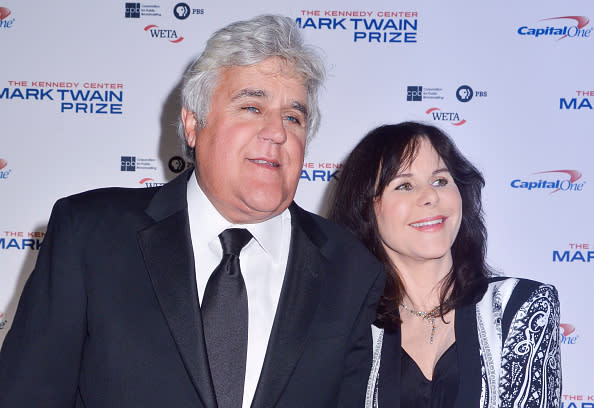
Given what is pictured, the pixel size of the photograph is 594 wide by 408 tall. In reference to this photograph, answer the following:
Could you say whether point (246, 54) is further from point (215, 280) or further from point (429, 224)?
point (429, 224)

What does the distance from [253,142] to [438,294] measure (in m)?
1.11

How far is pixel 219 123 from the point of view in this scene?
1.79m

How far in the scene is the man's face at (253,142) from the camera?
1.73 metres

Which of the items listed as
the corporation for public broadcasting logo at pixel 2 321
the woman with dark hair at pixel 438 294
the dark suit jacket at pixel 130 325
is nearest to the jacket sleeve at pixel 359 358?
the dark suit jacket at pixel 130 325

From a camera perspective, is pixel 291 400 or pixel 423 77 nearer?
pixel 291 400

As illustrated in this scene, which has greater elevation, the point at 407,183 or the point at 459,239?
the point at 407,183

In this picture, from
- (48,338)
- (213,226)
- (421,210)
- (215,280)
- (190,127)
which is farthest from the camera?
(421,210)

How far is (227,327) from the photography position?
163 centimetres

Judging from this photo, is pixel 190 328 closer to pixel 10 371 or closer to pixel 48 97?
pixel 10 371

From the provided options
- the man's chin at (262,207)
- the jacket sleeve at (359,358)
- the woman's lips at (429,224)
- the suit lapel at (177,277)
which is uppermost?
the man's chin at (262,207)

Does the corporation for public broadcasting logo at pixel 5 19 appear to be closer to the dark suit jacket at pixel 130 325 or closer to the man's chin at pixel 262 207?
the dark suit jacket at pixel 130 325

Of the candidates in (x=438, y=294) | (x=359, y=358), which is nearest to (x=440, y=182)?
(x=438, y=294)

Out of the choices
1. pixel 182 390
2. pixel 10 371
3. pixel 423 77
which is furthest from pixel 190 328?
pixel 423 77

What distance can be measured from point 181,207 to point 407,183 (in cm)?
99
